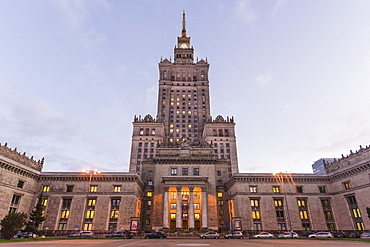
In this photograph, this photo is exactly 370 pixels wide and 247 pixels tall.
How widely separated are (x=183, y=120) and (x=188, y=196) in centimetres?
6476

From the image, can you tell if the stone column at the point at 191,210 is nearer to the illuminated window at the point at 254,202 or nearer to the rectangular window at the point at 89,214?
the illuminated window at the point at 254,202

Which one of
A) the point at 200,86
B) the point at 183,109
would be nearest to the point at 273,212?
the point at 183,109

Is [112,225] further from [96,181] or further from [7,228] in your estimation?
[7,228]

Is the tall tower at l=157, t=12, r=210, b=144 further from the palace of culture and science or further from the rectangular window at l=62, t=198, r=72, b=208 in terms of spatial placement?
the rectangular window at l=62, t=198, r=72, b=208

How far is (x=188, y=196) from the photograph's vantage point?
238 ft

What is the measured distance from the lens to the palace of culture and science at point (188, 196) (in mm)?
59188

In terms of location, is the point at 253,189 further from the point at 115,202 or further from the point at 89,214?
the point at 89,214

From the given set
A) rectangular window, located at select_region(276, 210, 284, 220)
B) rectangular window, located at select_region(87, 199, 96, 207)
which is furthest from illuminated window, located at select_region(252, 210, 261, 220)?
rectangular window, located at select_region(87, 199, 96, 207)

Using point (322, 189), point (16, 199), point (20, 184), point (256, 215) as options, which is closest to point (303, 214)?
point (322, 189)

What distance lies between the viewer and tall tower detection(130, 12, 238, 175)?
11162 cm

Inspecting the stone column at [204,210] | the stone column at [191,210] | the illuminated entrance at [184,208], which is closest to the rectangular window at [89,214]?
the illuminated entrance at [184,208]

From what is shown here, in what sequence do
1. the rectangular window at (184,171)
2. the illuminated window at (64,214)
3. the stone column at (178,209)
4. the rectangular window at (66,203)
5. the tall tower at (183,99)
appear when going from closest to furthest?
1. the illuminated window at (64,214)
2. the rectangular window at (66,203)
3. the stone column at (178,209)
4. the rectangular window at (184,171)
5. the tall tower at (183,99)

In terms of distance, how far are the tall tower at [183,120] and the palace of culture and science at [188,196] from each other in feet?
73.1

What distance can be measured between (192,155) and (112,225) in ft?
110
